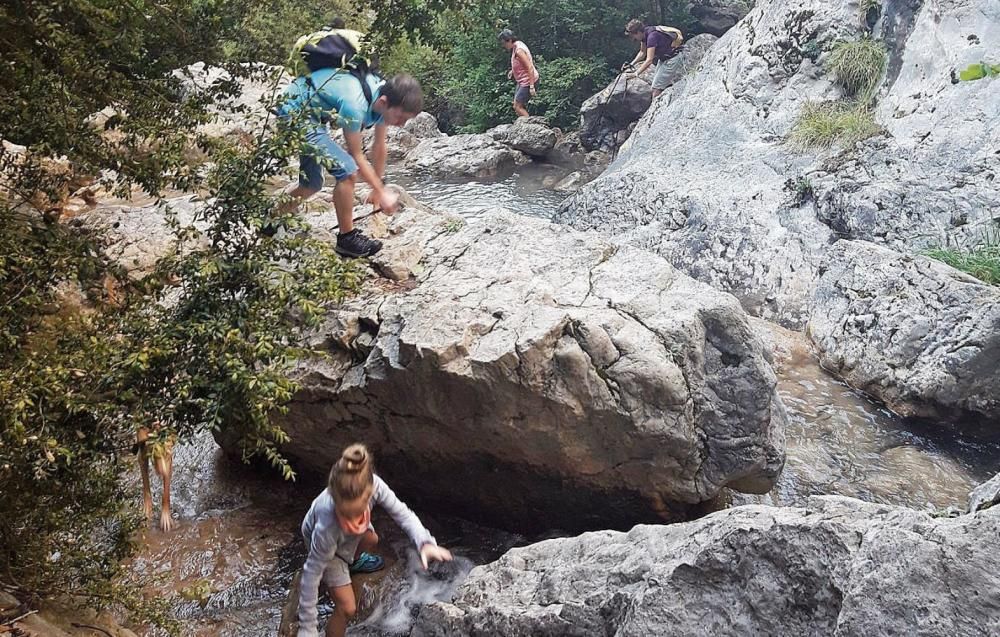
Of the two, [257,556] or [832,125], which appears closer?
[257,556]

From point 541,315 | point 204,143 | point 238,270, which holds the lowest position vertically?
point 541,315

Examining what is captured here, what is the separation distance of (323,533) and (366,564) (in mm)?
921

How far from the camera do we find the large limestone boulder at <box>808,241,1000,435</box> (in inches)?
210

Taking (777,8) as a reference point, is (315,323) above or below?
below

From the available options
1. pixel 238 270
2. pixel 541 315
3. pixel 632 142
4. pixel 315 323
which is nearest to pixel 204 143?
pixel 238 270

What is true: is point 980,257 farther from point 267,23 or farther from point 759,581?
point 267,23

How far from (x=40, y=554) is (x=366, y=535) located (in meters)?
1.40

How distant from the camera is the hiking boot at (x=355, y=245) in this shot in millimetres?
5109

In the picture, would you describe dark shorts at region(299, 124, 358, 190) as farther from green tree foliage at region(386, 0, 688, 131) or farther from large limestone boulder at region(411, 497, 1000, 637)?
green tree foliage at region(386, 0, 688, 131)

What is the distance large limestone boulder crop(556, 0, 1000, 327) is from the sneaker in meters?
4.66

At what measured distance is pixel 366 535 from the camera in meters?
3.74

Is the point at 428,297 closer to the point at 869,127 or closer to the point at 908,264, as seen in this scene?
the point at 908,264

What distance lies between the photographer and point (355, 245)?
5.11 meters

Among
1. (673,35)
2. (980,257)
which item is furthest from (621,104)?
(980,257)
